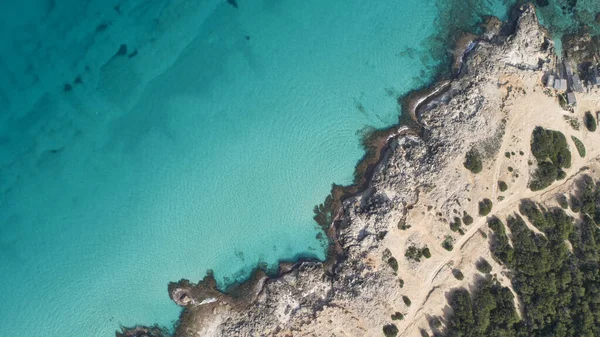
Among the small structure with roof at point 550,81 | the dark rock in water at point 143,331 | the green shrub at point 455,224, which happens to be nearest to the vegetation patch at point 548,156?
the small structure with roof at point 550,81

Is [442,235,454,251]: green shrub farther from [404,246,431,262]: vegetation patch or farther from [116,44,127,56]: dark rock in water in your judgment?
[116,44,127,56]: dark rock in water

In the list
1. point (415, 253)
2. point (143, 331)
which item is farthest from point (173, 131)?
point (415, 253)

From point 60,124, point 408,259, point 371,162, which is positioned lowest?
point 408,259

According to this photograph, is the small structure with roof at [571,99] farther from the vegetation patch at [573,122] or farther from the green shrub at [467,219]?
the green shrub at [467,219]

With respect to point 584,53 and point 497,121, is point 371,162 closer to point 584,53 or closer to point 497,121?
point 497,121

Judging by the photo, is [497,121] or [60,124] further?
[60,124]

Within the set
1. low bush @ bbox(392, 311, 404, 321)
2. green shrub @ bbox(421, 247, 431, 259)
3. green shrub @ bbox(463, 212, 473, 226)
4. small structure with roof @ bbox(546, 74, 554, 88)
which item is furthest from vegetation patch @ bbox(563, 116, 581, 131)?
low bush @ bbox(392, 311, 404, 321)

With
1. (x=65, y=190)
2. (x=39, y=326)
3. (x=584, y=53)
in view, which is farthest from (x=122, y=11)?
(x=584, y=53)
